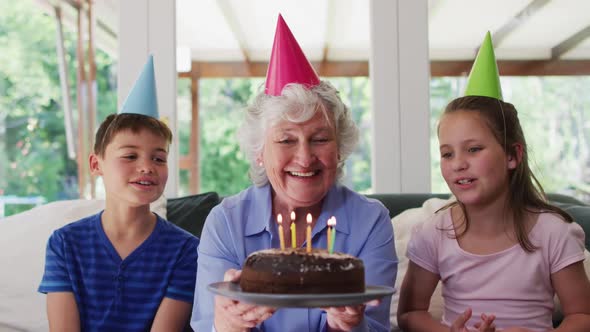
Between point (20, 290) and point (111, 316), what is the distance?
0.64 meters

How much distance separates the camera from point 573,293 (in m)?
1.81

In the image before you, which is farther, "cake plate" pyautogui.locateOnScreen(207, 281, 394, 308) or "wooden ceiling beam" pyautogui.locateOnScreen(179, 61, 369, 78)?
"wooden ceiling beam" pyautogui.locateOnScreen(179, 61, 369, 78)

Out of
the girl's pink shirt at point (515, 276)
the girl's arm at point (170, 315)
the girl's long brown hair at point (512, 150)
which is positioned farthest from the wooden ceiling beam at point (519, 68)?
the girl's arm at point (170, 315)

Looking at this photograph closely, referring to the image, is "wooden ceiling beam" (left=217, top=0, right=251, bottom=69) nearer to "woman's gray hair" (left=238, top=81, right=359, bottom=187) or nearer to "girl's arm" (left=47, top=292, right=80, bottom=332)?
"woman's gray hair" (left=238, top=81, right=359, bottom=187)

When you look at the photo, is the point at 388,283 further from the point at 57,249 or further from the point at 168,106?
the point at 168,106

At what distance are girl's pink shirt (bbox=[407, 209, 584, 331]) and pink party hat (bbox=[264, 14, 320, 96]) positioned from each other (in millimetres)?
648

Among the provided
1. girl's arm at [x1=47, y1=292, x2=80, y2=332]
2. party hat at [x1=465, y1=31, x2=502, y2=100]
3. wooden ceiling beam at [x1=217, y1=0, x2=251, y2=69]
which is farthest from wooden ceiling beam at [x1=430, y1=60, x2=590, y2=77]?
girl's arm at [x1=47, y1=292, x2=80, y2=332]

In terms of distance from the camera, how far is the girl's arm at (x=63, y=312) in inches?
73.9

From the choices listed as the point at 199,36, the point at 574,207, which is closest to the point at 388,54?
the point at 199,36

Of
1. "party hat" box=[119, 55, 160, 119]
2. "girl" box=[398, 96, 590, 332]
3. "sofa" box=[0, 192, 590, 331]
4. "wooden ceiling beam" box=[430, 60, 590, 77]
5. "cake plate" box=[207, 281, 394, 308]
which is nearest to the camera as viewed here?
"cake plate" box=[207, 281, 394, 308]

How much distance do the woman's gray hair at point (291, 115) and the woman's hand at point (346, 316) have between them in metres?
0.49

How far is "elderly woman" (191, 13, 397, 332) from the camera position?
5.51 feet

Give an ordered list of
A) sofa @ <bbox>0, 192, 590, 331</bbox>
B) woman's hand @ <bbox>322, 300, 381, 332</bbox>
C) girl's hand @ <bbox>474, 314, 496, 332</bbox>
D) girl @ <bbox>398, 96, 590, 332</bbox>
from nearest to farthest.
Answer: woman's hand @ <bbox>322, 300, 381, 332</bbox>
girl's hand @ <bbox>474, 314, 496, 332</bbox>
girl @ <bbox>398, 96, 590, 332</bbox>
sofa @ <bbox>0, 192, 590, 331</bbox>

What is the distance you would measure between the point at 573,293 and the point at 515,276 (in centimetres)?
15
